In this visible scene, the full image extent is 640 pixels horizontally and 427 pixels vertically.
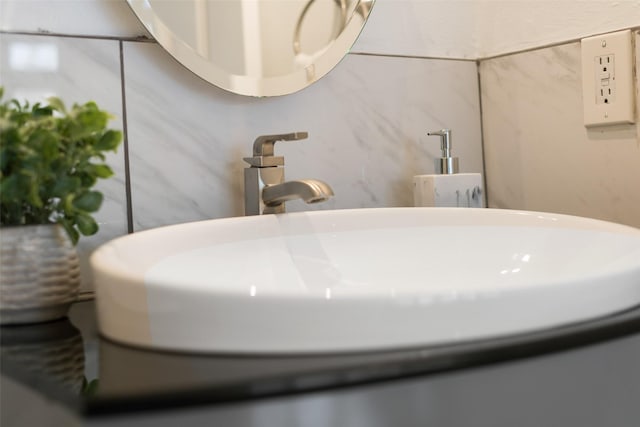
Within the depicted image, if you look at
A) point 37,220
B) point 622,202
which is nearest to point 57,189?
point 37,220

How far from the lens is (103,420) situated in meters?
0.43

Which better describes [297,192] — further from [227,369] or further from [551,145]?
[551,145]

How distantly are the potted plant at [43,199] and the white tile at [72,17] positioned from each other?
23cm

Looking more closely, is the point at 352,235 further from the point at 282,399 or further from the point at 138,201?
the point at 282,399

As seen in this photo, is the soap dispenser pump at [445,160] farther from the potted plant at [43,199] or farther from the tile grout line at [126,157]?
the potted plant at [43,199]

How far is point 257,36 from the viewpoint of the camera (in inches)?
41.3

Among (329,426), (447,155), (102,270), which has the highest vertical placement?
(447,155)

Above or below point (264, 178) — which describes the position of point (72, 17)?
above

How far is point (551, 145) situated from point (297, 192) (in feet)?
1.77

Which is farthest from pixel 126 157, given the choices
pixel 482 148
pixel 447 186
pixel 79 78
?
pixel 482 148

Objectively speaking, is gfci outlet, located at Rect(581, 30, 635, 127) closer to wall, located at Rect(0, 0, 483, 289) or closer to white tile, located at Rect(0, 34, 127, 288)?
wall, located at Rect(0, 0, 483, 289)

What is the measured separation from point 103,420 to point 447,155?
796mm

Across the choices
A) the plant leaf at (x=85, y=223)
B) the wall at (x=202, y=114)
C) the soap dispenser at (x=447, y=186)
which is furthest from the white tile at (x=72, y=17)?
the soap dispenser at (x=447, y=186)

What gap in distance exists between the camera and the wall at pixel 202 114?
0.92 m
